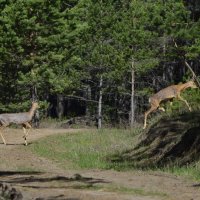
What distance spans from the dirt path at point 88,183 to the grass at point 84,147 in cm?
79

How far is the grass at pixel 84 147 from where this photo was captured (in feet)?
64.9

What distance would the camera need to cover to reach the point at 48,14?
37469mm

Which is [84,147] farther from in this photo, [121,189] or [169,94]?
[121,189]

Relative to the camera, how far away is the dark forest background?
1437 inches

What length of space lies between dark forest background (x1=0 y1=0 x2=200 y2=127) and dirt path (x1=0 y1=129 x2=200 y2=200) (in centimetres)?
1738

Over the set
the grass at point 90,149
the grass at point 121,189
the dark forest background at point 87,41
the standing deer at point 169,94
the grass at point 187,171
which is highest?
the dark forest background at point 87,41

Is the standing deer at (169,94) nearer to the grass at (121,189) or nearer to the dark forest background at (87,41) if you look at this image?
the dark forest background at (87,41)

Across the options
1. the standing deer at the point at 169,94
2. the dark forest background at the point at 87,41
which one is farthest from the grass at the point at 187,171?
the dark forest background at the point at 87,41

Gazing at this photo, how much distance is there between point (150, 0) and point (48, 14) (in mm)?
6187

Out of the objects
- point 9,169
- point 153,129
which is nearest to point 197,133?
point 153,129

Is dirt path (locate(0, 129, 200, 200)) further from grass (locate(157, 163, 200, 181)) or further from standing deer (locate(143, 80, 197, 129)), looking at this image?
standing deer (locate(143, 80, 197, 129))

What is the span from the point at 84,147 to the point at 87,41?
18.0 meters

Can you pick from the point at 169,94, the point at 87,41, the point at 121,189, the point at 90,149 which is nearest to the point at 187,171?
the point at 121,189

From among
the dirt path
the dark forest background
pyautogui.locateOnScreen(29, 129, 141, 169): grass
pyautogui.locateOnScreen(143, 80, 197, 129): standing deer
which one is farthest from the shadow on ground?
the dark forest background
